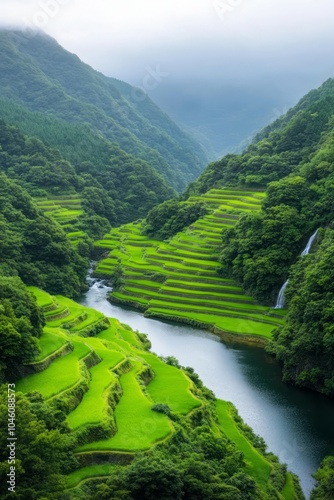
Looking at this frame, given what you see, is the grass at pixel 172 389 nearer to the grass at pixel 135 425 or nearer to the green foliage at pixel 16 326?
the grass at pixel 135 425

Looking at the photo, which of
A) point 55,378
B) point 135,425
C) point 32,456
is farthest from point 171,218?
point 32,456

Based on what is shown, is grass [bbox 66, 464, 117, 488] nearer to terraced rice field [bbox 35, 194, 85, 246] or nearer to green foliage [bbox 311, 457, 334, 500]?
green foliage [bbox 311, 457, 334, 500]

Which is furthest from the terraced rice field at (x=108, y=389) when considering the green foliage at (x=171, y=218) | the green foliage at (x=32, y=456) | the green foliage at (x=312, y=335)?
the green foliage at (x=171, y=218)

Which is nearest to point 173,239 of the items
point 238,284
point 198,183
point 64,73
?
point 238,284


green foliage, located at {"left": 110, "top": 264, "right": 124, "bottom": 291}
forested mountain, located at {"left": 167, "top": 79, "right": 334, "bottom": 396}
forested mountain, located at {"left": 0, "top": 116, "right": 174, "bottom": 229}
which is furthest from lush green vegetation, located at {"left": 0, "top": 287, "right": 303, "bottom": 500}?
forested mountain, located at {"left": 0, "top": 116, "right": 174, "bottom": 229}

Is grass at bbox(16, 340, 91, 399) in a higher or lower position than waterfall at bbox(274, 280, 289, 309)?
lower

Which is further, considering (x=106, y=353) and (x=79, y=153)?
(x=79, y=153)

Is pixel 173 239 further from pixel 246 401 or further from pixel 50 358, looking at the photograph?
pixel 50 358
